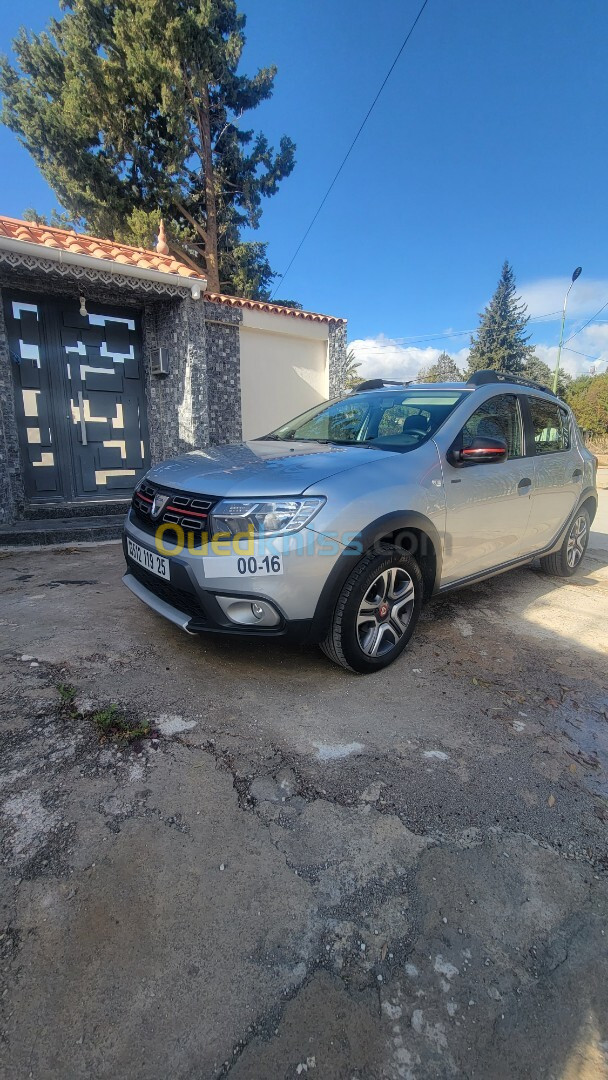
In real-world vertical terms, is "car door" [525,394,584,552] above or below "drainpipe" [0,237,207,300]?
below

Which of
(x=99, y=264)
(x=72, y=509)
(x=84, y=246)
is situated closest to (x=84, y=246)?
(x=84, y=246)

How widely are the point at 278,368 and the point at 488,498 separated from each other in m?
6.40

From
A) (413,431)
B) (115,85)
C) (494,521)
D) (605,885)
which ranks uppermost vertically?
(115,85)

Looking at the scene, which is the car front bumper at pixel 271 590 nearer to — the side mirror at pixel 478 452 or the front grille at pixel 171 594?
the front grille at pixel 171 594

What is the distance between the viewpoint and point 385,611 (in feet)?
8.27

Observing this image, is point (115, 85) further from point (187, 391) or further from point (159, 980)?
point (159, 980)

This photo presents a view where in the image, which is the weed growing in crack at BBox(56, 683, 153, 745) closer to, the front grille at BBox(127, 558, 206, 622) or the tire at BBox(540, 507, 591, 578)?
the front grille at BBox(127, 558, 206, 622)

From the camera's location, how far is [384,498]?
2389 mm

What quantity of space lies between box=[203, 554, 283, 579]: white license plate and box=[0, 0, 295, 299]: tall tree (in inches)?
510

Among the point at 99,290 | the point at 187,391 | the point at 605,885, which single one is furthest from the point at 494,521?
the point at 99,290

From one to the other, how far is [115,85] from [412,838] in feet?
49.3

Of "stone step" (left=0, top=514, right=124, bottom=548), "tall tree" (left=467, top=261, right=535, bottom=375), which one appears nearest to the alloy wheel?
"stone step" (left=0, top=514, right=124, bottom=548)

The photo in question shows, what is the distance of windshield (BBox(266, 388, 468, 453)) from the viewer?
9.50ft

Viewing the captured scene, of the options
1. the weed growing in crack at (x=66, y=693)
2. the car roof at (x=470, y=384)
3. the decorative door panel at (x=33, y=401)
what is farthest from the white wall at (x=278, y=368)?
the weed growing in crack at (x=66, y=693)
